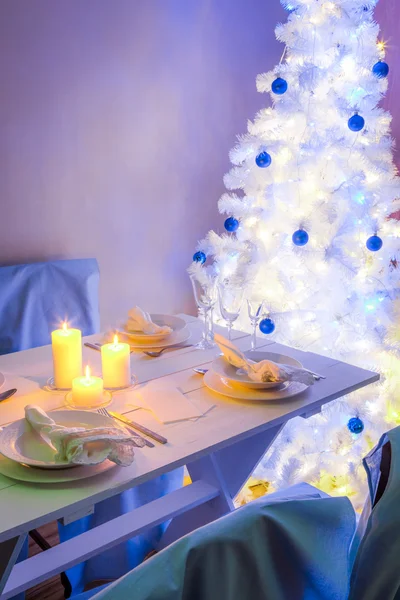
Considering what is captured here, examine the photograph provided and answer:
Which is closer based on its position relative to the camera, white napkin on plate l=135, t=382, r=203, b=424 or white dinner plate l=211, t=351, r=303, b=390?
white napkin on plate l=135, t=382, r=203, b=424

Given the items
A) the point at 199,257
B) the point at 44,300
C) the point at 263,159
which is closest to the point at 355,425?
the point at 199,257

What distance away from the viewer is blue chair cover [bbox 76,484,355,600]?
588mm

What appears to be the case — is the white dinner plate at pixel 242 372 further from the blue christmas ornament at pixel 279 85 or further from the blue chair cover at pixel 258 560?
the blue christmas ornament at pixel 279 85

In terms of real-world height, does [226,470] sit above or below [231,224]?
below

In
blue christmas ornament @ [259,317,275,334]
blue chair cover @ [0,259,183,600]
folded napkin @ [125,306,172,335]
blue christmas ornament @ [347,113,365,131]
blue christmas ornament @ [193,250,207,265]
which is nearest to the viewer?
folded napkin @ [125,306,172,335]

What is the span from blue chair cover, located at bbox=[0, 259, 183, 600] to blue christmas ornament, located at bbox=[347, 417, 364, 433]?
67cm

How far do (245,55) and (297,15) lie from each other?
2.33 feet

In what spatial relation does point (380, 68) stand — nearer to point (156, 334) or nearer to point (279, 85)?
point (279, 85)

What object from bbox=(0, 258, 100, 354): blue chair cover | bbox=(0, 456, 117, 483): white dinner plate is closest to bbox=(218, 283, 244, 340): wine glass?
bbox=(0, 456, 117, 483): white dinner plate

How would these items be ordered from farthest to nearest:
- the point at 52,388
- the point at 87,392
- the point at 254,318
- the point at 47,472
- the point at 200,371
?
1. the point at 254,318
2. the point at 200,371
3. the point at 52,388
4. the point at 87,392
5. the point at 47,472

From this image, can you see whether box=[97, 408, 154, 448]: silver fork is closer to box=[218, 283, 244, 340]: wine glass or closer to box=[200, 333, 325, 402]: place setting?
box=[200, 333, 325, 402]: place setting

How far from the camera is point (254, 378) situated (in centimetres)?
145

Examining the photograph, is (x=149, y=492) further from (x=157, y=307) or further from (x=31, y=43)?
(x=31, y=43)

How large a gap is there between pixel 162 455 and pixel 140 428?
109 mm
